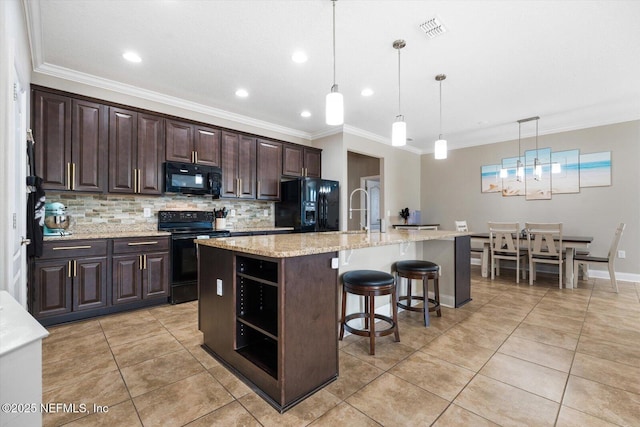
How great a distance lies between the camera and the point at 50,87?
3.08 metres

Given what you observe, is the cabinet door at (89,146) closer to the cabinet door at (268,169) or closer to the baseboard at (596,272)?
the cabinet door at (268,169)

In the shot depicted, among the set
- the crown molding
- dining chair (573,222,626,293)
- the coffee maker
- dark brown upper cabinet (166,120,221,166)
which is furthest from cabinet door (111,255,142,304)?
dining chair (573,222,626,293)

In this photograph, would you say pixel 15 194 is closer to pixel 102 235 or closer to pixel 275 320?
pixel 102 235

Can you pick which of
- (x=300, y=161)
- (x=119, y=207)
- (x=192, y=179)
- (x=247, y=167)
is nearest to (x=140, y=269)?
(x=119, y=207)

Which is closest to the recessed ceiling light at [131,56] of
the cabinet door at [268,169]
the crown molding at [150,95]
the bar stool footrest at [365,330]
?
the crown molding at [150,95]

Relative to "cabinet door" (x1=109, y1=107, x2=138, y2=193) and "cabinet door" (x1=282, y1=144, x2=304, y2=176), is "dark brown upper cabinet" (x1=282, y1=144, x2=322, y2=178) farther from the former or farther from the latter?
"cabinet door" (x1=109, y1=107, x2=138, y2=193)

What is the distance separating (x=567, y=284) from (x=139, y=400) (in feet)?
17.7

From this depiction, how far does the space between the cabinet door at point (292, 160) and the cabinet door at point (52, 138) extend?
2.84 m

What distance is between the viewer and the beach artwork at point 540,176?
214 inches

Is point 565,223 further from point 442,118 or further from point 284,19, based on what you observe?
point 284,19

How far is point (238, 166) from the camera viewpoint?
4.49 meters

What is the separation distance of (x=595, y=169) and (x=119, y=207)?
7.35m

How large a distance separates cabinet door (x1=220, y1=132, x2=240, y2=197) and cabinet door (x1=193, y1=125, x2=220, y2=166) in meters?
0.09

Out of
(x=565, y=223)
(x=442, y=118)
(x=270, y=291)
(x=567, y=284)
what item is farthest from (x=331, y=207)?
(x=565, y=223)
